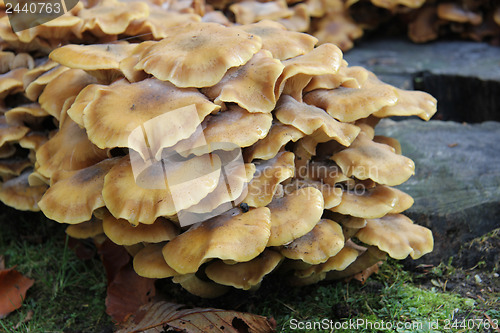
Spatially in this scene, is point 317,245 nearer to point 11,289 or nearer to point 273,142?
point 273,142

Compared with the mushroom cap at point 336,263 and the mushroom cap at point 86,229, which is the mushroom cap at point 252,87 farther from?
the mushroom cap at point 86,229

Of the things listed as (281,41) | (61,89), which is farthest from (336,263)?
(61,89)

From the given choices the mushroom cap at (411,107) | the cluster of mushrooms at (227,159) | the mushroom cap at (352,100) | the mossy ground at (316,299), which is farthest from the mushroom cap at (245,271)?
the mushroom cap at (411,107)

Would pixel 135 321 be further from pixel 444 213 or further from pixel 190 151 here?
pixel 444 213

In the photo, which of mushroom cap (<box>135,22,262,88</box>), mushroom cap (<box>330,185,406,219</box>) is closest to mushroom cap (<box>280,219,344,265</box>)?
mushroom cap (<box>330,185,406,219</box>)

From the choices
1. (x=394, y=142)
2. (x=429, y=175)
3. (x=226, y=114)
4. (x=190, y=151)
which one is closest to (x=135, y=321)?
(x=190, y=151)

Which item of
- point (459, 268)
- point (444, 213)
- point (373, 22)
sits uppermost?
point (373, 22)

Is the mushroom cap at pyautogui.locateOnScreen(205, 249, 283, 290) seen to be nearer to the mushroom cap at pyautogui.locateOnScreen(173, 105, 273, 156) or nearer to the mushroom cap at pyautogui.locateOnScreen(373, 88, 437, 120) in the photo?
the mushroom cap at pyautogui.locateOnScreen(173, 105, 273, 156)

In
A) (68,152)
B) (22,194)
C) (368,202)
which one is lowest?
(22,194)
